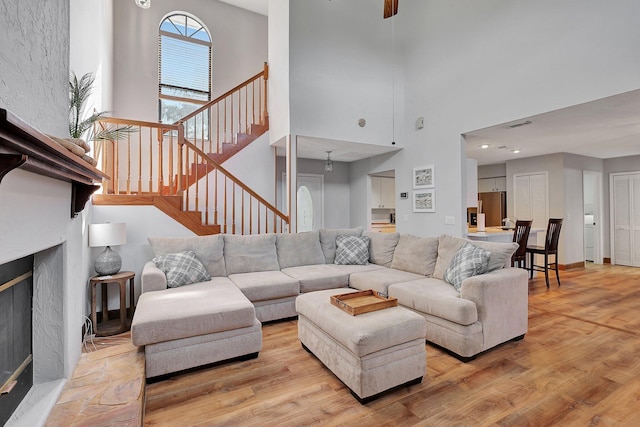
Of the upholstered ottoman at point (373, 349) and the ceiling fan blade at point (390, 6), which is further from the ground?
the ceiling fan blade at point (390, 6)

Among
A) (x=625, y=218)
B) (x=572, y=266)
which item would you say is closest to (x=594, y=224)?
(x=625, y=218)

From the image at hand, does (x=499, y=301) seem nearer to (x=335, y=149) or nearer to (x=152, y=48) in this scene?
(x=335, y=149)

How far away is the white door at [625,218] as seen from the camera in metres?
6.48

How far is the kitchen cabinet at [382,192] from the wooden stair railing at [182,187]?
3132 millimetres

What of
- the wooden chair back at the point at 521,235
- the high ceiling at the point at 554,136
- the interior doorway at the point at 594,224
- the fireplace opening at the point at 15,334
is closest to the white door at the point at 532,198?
the high ceiling at the point at 554,136

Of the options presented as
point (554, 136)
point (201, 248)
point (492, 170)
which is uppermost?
point (554, 136)

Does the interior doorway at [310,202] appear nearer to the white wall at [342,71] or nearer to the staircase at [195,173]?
the staircase at [195,173]

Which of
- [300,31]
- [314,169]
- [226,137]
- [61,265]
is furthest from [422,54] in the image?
[61,265]

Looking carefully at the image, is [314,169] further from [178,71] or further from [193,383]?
[193,383]

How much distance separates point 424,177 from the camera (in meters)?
5.37

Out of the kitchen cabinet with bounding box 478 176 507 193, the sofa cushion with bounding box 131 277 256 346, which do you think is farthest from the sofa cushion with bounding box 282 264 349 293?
the kitchen cabinet with bounding box 478 176 507 193

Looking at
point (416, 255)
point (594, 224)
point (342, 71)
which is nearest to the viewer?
point (416, 255)

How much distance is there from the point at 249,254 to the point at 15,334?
2.44m

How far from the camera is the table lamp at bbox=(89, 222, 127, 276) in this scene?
2998mm
